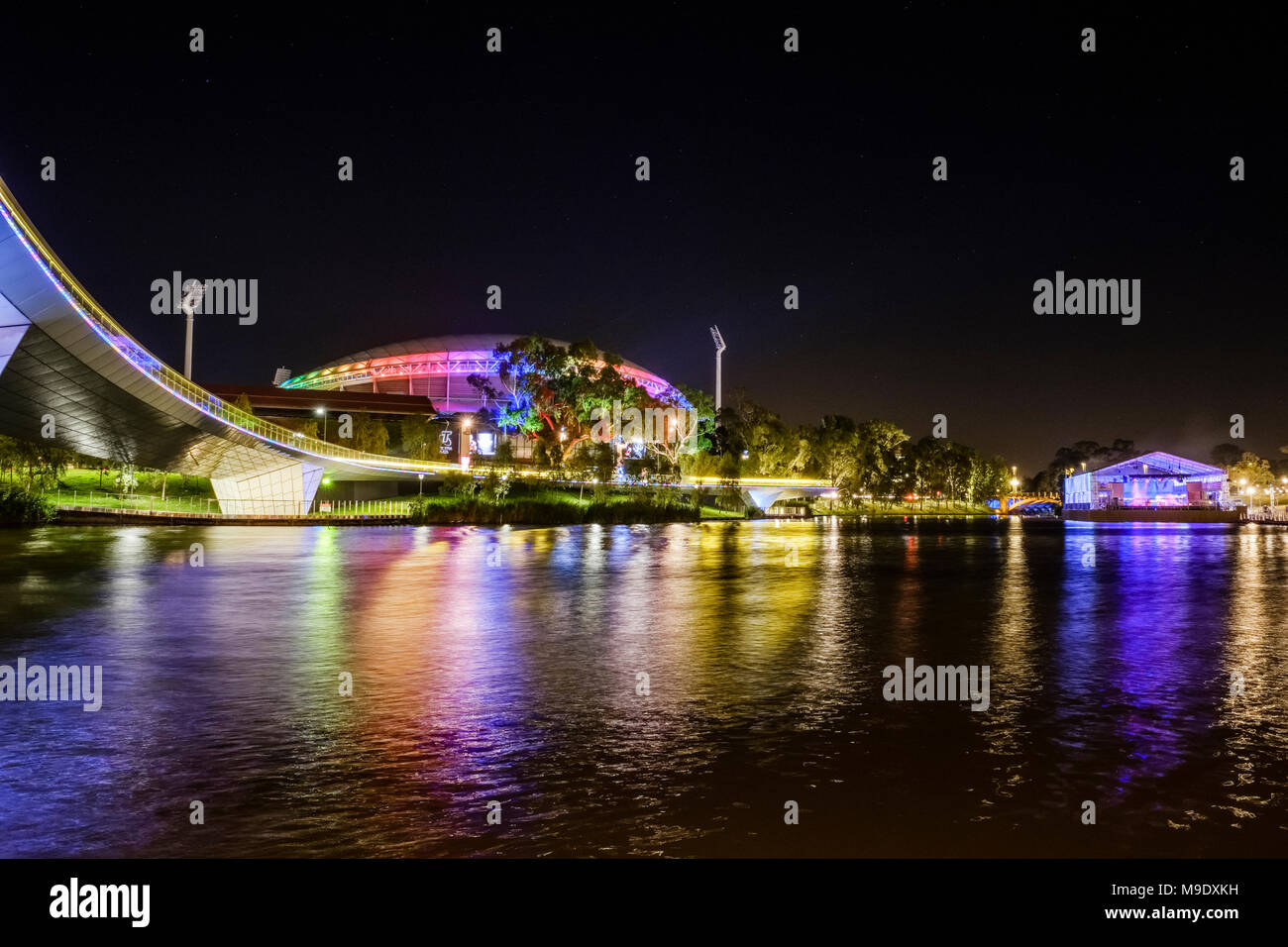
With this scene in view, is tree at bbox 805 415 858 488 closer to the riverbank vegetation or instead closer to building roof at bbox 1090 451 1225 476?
building roof at bbox 1090 451 1225 476

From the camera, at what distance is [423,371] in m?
150

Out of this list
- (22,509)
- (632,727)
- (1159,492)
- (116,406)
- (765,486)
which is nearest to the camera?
(632,727)

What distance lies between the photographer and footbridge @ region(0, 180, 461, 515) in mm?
28000

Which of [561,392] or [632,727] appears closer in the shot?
[632,727]

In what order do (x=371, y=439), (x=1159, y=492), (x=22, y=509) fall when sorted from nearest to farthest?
(x=22, y=509) → (x=371, y=439) → (x=1159, y=492)

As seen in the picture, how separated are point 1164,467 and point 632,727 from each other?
441 ft

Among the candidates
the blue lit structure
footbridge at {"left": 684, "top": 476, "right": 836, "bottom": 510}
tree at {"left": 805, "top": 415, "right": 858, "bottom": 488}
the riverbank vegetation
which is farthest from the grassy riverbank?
the blue lit structure

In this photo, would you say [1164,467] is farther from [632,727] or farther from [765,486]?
Result: [632,727]

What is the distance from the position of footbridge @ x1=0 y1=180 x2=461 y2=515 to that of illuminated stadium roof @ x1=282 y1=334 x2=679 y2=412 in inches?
2696

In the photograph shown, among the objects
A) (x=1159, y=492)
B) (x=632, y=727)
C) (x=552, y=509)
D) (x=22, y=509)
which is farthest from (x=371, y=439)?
(x=1159, y=492)

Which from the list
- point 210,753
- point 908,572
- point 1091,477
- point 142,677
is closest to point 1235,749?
point 210,753

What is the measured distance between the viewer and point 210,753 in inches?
352

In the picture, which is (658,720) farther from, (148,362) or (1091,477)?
(1091,477)

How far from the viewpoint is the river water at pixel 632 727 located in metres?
7.03
